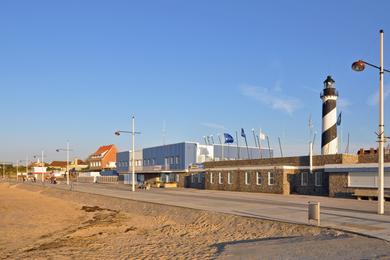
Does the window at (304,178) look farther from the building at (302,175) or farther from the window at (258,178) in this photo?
the window at (258,178)

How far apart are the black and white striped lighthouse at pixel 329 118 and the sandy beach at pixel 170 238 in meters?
26.1

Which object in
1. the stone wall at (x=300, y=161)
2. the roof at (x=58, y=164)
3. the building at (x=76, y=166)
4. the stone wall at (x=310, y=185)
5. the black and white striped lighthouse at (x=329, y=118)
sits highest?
the black and white striped lighthouse at (x=329, y=118)

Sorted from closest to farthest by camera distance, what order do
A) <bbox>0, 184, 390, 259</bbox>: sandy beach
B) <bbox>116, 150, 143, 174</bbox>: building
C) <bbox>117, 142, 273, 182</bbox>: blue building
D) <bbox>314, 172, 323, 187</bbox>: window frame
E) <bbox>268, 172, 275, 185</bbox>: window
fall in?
<bbox>0, 184, 390, 259</bbox>: sandy beach < <bbox>314, 172, 323, 187</bbox>: window frame < <bbox>268, 172, 275, 185</bbox>: window < <bbox>117, 142, 273, 182</bbox>: blue building < <bbox>116, 150, 143, 174</bbox>: building

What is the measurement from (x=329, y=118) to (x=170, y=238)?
35.6m

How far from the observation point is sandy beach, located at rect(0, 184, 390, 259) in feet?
43.4

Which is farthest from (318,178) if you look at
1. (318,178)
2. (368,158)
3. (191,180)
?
(191,180)

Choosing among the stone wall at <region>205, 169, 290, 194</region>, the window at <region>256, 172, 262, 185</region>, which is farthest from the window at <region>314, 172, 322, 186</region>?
the window at <region>256, 172, 262, 185</region>

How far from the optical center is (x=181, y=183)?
68500 mm

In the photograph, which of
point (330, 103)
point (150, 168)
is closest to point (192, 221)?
point (330, 103)

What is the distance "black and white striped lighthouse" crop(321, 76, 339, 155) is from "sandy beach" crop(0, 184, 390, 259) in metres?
26.1

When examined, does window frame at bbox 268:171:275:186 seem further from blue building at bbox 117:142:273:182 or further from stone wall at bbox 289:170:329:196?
blue building at bbox 117:142:273:182

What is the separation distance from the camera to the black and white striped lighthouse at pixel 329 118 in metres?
49.6

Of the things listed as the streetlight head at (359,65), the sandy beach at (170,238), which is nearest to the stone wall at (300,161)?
the sandy beach at (170,238)

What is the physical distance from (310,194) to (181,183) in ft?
90.2
